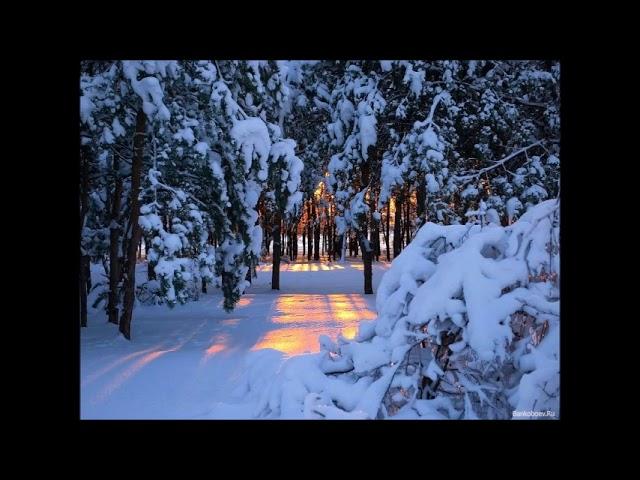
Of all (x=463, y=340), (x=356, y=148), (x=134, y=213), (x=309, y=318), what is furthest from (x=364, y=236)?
(x=463, y=340)

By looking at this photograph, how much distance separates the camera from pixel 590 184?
2.30 metres

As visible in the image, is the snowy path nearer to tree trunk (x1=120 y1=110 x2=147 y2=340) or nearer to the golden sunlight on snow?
the golden sunlight on snow

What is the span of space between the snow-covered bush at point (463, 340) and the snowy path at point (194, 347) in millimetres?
964

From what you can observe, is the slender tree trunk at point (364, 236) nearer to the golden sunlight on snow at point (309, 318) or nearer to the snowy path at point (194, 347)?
the golden sunlight on snow at point (309, 318)

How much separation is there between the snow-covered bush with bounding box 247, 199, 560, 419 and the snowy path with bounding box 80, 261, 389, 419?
96 centimetres

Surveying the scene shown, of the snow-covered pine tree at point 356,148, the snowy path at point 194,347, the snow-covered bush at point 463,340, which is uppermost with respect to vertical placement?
the snow-covered pine tree at point 356,148

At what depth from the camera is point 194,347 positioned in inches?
386

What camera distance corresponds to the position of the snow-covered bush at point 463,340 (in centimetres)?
346

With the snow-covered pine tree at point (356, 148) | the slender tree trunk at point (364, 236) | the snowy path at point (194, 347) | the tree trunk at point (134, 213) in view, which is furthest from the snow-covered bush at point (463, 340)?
the slender tree trunk at point (364, 236)

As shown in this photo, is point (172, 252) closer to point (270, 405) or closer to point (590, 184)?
point (270, 405)

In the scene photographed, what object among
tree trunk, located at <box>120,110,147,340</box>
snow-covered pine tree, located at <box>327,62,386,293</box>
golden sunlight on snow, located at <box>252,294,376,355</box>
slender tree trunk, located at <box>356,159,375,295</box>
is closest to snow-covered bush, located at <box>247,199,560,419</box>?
golden sunlight on snow, located at <box>252,294,376,355</box>

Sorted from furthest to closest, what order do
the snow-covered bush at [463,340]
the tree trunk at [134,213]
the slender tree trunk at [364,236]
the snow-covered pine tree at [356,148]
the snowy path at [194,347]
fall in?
the slender tree trunk at [364,236], the snow-covered pine tree at [356,148], the tree trunk at [134,213], the snowy path at [194,347], the snow-covered bush at [463,340]

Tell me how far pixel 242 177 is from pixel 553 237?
827 centimetres
